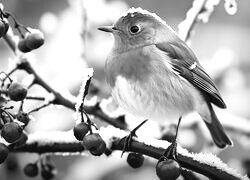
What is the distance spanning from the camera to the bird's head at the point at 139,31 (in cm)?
271

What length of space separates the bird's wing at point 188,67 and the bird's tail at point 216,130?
0.65 feet

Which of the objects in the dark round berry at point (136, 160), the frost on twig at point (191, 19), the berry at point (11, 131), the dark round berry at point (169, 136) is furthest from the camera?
the dark round berry at point (169, 136)

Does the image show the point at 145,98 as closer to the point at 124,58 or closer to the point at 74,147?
the point at 124,58

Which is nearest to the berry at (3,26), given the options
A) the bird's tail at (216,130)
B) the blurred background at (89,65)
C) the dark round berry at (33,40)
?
the dark round berry at (33,40)

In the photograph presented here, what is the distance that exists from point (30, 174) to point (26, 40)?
2.17 ft

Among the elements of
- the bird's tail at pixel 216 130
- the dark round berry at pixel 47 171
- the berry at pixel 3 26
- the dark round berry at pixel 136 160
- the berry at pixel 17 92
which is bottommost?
the bird's tail at pixel 216 130

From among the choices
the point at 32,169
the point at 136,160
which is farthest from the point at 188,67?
the point at 32,169

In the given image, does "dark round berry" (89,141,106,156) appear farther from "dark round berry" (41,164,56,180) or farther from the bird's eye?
the bird's eye

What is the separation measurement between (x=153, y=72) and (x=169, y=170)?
85 centimetres

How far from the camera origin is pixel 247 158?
283 centimetres

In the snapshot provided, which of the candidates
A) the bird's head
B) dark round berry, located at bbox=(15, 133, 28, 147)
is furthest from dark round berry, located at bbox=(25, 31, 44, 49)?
the bird's head

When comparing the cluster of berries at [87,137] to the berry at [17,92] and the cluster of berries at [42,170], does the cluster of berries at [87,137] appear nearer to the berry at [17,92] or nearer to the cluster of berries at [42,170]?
the berry at [17,92]

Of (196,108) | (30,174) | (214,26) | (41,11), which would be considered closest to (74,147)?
(30,174)

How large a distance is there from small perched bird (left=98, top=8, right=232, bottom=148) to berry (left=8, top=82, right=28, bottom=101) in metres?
0.80
